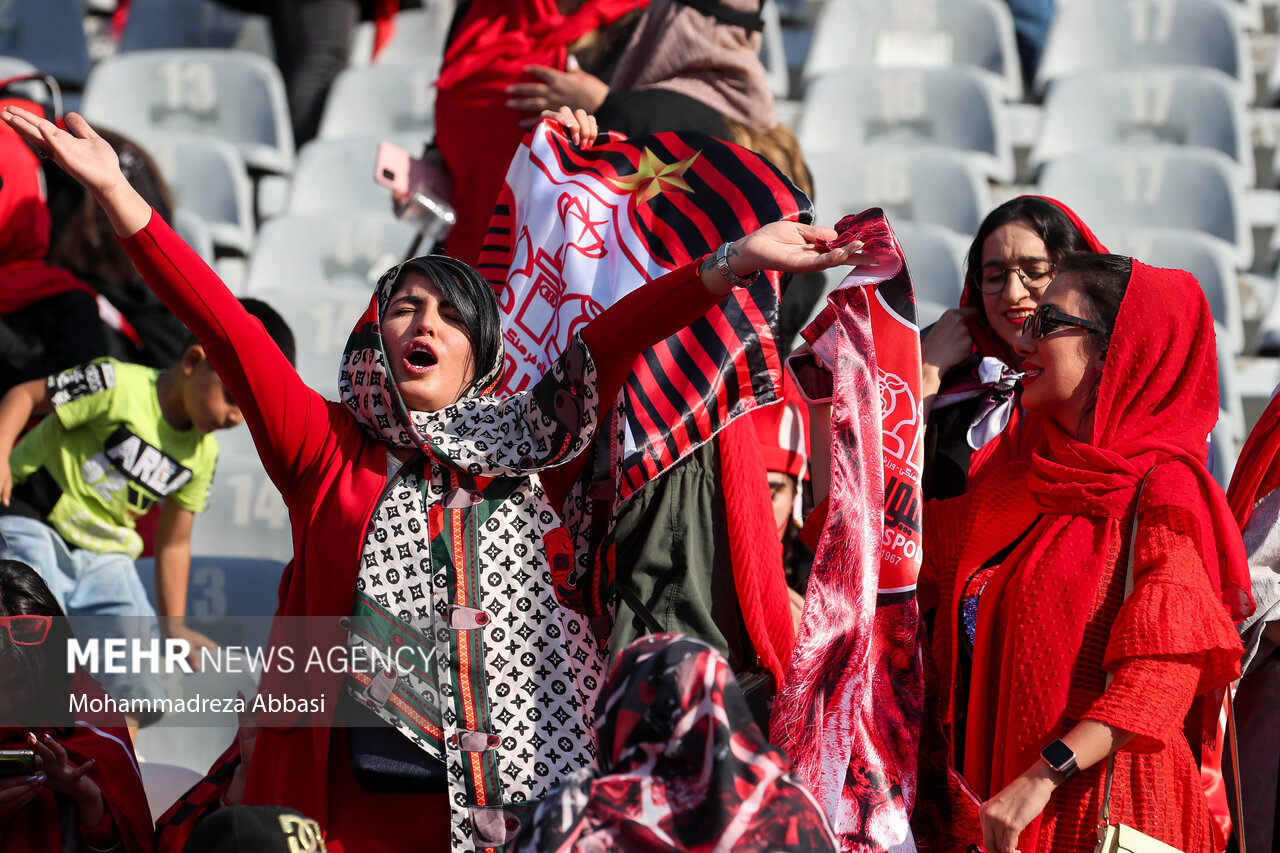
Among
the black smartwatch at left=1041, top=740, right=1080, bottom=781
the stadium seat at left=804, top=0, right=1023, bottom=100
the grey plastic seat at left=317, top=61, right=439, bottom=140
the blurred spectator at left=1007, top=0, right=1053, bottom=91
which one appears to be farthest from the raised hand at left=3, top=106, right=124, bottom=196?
the blurred spectator at left=1007, top=0, right=1053, bottom=91

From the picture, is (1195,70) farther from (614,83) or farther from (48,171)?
(48,171)

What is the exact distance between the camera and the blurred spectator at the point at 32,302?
3.85 metres

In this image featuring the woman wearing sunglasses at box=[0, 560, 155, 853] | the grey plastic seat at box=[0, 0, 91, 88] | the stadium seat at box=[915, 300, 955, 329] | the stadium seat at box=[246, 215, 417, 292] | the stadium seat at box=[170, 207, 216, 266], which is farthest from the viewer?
the grey plastic seat at box=[0, 0, 91, 88]

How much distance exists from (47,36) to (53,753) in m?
5.46

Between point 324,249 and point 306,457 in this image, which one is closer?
point 306,457

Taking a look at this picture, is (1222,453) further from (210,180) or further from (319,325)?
(210,180)

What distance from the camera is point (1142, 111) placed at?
5.66 meters

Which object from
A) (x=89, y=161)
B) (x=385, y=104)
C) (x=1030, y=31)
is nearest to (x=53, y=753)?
(x=89, y=161)

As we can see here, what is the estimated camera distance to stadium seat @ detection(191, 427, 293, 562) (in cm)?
395

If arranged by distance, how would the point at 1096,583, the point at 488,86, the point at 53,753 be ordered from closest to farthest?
1. the point at 1096,583
2. the point at 53,753
3. the point at 488,86

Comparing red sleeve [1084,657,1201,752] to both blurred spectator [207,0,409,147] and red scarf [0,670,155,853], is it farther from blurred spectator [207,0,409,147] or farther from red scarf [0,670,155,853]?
blurred spectator [207,0,409,147]

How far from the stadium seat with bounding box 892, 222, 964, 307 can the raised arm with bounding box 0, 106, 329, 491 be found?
284 centimetres

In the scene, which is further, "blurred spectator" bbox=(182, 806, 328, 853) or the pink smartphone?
the pink smartphone

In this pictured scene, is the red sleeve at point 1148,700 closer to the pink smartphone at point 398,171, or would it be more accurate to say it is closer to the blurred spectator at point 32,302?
the pink smartphone at point 398,171
